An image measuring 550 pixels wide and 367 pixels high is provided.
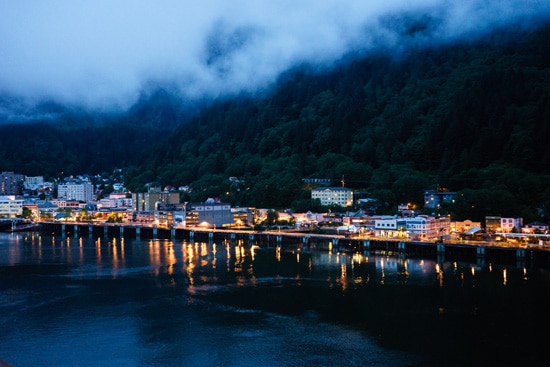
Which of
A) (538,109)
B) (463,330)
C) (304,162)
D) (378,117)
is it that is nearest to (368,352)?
(463,330)

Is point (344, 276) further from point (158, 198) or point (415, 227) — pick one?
point (158, 198)

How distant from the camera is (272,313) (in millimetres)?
18062

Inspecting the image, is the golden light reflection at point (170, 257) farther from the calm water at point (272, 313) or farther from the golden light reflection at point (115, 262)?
the golden light reflection at point (115, 262)

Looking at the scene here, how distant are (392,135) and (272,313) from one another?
44.8 m

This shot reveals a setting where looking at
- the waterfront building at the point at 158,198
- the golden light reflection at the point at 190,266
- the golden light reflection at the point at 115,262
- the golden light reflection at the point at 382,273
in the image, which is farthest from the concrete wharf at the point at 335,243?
the waterfront building at the point at 158,198

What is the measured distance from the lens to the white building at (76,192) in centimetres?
8725

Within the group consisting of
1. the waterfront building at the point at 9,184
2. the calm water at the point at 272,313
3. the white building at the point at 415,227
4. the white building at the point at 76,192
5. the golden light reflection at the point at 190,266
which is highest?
the waterfront building at the point at 9,184

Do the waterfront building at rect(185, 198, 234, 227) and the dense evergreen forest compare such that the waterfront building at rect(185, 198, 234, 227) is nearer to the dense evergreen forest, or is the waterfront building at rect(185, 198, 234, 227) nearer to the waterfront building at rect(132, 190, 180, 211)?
the dense evergreen forest

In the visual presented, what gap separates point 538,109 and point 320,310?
1442 inches

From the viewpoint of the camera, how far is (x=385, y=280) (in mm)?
23156

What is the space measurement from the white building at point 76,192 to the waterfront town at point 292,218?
10.8 ft

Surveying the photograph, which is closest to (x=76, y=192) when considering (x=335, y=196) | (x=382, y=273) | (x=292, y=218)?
(x=292, y=218)

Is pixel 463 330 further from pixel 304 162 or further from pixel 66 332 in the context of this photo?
pixel 304 162

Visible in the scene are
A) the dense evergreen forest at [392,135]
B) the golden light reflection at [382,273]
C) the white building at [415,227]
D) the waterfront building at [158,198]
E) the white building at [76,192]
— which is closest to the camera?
the golden light reflection at [382,273]
